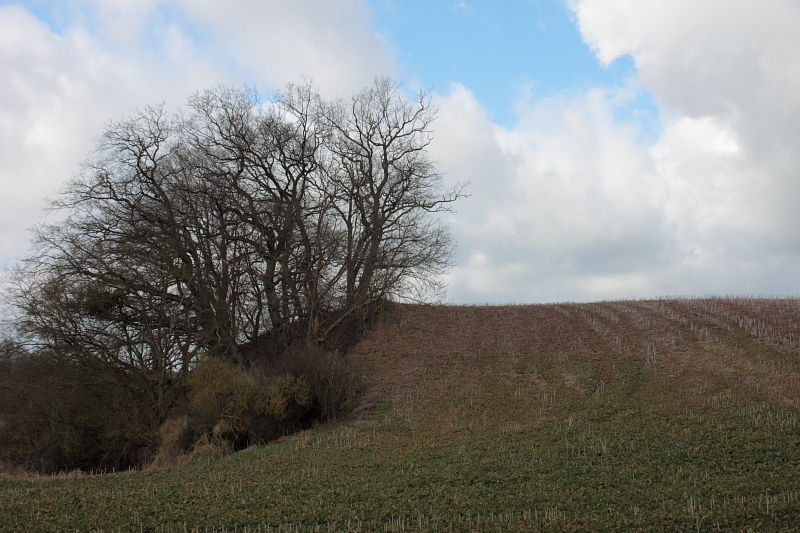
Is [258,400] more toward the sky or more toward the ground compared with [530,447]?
more toward the sky

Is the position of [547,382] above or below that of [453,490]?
above

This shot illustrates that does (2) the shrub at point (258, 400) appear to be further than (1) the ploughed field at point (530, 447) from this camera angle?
Yes

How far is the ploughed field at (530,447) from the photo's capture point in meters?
9.99

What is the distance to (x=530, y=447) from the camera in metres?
15.0

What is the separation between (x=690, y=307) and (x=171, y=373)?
77.6 feet

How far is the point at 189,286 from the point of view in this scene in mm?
A: 23750

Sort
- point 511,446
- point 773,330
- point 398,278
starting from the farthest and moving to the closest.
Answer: point 398,278, point 773,330, point 511,446

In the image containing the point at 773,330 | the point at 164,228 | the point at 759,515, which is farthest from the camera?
the point at 164,228

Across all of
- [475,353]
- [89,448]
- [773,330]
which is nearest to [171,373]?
[89,448]

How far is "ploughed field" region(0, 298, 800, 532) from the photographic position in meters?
9.99

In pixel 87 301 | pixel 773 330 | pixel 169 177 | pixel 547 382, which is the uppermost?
pixel 169 177

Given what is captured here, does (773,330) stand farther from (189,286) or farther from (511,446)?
(189,286)

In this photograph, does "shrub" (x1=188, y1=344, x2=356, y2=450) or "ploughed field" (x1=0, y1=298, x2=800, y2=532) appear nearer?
"ploughed field" (x1=0, y1=298, x2=800, y2=532)

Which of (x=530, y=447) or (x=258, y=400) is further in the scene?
(x=258, y=400)
